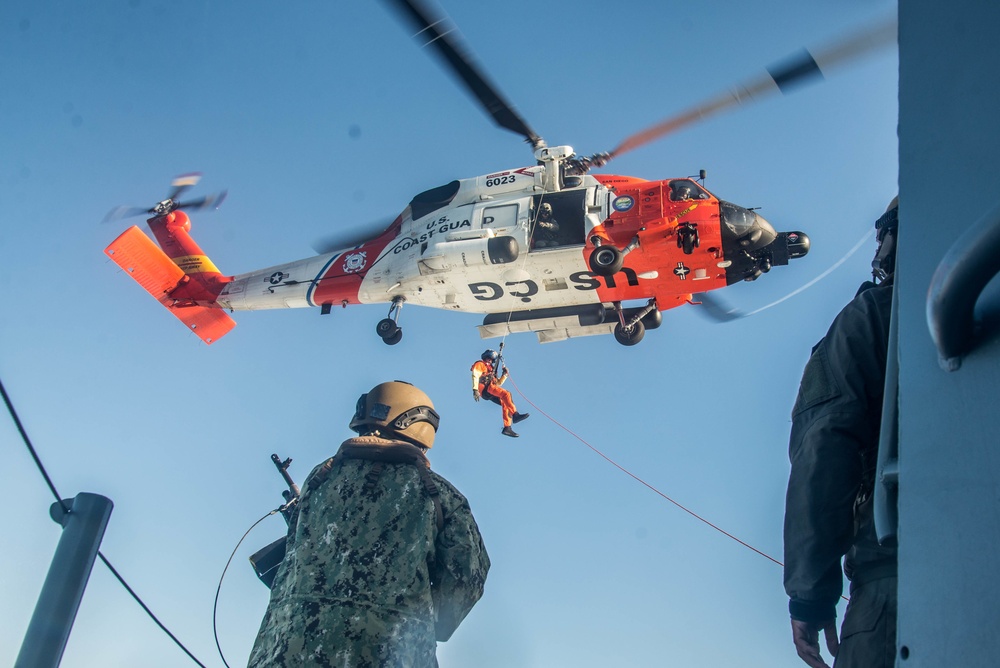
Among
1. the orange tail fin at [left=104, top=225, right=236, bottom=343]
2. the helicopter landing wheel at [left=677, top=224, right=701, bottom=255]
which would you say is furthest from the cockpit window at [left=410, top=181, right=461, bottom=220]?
the orange tail fin at [left=104, top=225, right=236, bottom=343]

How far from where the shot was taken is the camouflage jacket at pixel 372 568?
311 centimetres

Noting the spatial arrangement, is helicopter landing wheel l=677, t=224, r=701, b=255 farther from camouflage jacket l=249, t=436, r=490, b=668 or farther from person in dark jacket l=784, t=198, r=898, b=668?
person in dark jacket l=784, t=198, r=898, b=668

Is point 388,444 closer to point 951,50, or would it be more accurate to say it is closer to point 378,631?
point 378,631

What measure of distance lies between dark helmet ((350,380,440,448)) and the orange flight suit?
7739 mm

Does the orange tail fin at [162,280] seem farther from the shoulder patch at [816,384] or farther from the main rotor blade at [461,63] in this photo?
the shoulder patch at [816,384]

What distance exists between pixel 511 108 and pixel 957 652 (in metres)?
10.3

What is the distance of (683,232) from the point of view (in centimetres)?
1112

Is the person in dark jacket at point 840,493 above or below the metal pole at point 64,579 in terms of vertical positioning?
below

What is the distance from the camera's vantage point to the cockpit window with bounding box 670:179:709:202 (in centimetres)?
1138

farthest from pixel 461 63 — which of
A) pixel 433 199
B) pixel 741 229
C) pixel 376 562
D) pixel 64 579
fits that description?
pixel 64 579

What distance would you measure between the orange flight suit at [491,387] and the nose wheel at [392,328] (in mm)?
1961

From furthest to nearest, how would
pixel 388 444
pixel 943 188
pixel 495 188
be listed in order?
pixel 495 188, pixel 388 444, pixel 943 188

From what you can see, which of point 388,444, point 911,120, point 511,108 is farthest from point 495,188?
point 911,120

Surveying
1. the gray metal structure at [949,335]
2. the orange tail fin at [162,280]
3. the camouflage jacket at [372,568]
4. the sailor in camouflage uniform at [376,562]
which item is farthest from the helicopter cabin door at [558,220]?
the gray metal structure at [949,335]
